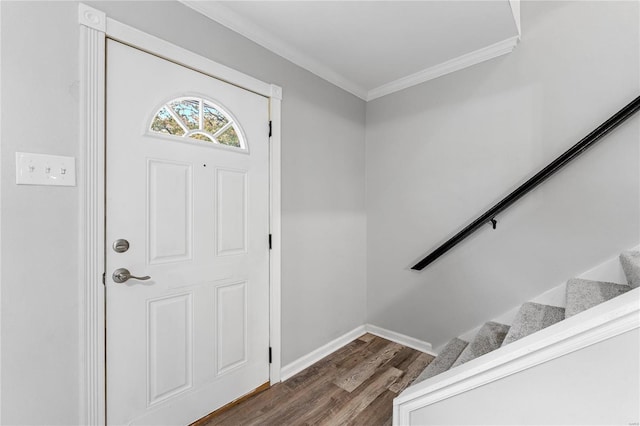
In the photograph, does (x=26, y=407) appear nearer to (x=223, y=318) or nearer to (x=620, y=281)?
(x=223, y=318)

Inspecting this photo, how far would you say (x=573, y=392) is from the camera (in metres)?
0.77

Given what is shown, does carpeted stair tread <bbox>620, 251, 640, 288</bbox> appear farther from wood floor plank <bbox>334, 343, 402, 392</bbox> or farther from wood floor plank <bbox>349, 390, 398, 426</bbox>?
wood floor plank <bbox>334, 343, 402, 392</bbox>

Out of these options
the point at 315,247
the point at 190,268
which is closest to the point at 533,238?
the point at 315,247

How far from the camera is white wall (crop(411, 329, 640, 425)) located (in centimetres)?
69

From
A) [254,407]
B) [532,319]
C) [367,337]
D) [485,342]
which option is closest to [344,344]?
[367,337]

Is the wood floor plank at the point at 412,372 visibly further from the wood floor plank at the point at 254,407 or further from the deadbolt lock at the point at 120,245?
the deadbolt lock at the point at 120,245

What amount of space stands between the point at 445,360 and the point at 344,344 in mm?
856

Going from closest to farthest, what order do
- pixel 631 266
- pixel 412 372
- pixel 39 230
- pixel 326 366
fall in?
pixel 39 230, pixel 631 266, pixel 412 372, pixel 326 366

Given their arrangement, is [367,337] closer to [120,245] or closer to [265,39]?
[120,245]

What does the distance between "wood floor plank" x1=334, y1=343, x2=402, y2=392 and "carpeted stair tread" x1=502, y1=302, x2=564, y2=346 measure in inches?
36.5

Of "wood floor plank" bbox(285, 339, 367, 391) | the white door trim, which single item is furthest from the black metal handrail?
the white door trim

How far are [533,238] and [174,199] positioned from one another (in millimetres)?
2186

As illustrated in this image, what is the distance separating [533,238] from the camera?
1.81m

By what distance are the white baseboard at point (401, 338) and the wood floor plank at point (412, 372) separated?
62 mm
